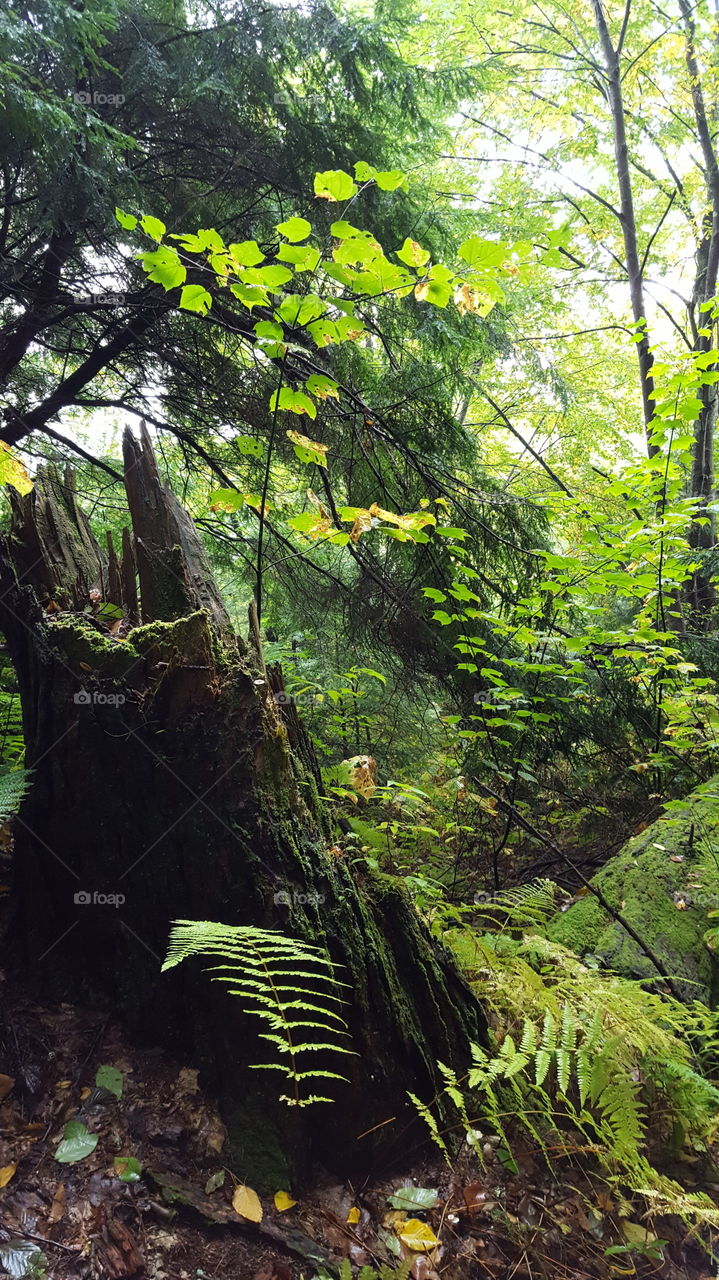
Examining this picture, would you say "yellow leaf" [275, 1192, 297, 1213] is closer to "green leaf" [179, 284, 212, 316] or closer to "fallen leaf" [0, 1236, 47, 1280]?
"fallen leaf" [0, 1236, 47, 1280]

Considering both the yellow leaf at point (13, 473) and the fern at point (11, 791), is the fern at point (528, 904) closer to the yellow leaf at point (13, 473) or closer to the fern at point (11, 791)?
the fern at point (11, 791)

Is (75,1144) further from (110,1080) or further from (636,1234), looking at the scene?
(636,1234)

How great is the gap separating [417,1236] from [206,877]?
1162mm

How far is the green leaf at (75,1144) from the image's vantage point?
1748 mm

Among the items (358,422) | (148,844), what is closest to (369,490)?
(358,422)

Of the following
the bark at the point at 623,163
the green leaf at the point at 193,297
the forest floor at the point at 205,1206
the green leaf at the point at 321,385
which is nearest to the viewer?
the forest floor at the point at 205,1206

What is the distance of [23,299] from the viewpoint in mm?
5086

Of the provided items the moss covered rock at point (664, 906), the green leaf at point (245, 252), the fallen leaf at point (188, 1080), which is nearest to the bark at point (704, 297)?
the moss covered rock at point (664, 906)

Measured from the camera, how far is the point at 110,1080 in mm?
1975

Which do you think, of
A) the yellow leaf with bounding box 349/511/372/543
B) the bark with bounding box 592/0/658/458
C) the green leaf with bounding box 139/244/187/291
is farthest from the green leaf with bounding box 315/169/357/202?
the bark with bounding box 592/0/658/458

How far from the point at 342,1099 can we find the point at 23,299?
19.7 ft

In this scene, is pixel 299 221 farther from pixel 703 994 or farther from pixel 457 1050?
pixel 703 994

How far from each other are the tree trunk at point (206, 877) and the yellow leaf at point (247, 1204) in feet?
0.14

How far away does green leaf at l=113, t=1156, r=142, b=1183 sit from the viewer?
1712 millimetres
